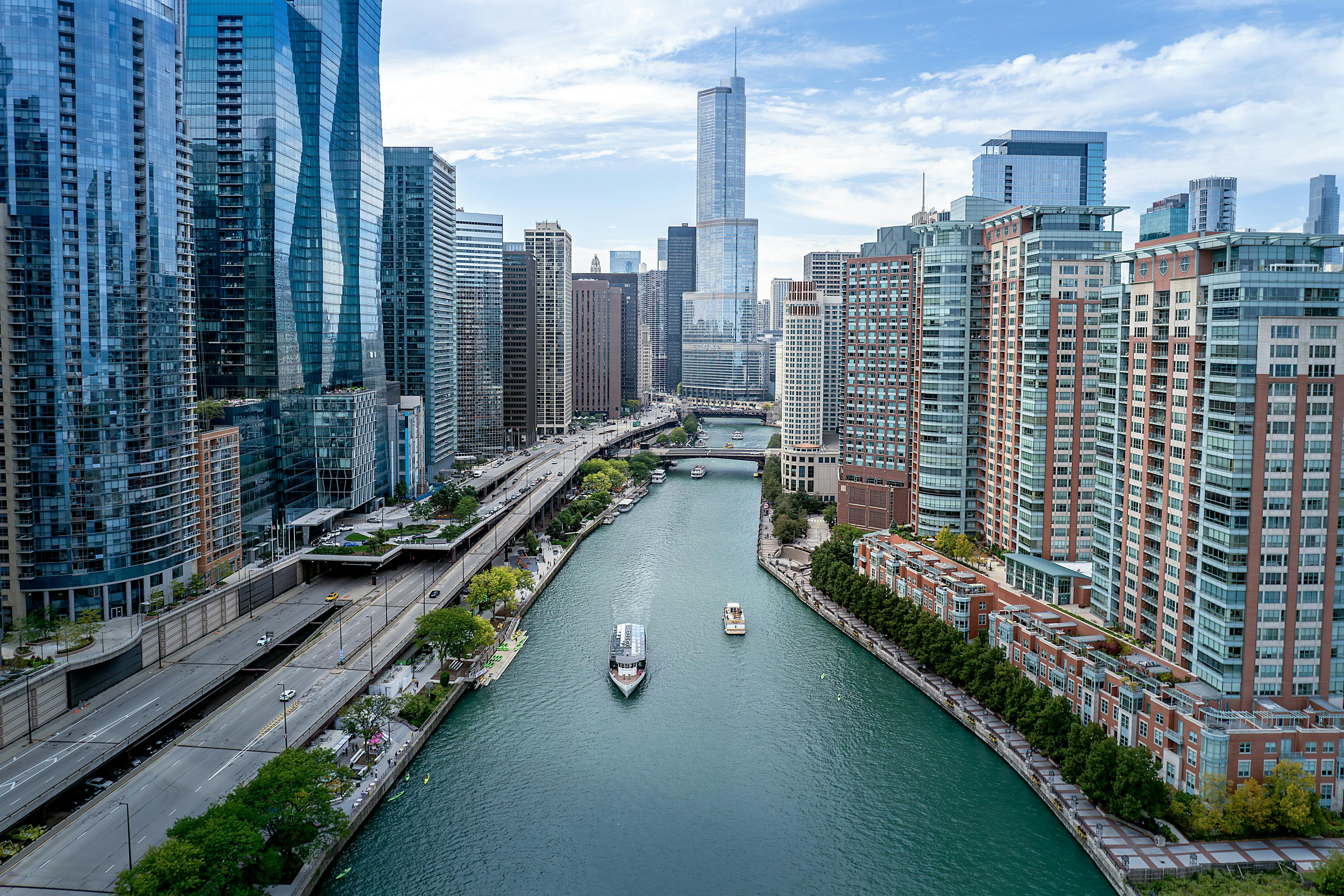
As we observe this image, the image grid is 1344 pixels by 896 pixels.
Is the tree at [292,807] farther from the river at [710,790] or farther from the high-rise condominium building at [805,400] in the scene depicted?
the high-rise condominium building at [805,400]

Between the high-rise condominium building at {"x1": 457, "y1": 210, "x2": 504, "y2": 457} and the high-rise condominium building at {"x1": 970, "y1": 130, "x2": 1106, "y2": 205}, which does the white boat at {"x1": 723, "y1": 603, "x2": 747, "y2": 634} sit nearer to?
the high-rise condominium building at {"x1": 457, "y1": 210, "x2": 504, "y2": 457}

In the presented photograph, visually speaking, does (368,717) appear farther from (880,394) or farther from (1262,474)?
(880,394)

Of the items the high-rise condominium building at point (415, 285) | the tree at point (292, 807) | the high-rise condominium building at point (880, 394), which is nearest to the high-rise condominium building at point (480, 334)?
the high-rise condominium building at point (415, 285)

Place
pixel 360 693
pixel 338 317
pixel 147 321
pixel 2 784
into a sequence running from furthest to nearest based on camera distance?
pixel 338 317 → pixel 147 321 → pixel 360 693 → pixel 2 784

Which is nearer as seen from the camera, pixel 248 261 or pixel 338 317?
pixel 248 261

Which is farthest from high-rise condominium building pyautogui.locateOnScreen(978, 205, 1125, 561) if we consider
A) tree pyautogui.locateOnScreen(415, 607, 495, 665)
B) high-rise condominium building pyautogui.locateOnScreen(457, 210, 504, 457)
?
high-rise condominium building pyautogui.locateOnScreen(457, 210, 504, 457)

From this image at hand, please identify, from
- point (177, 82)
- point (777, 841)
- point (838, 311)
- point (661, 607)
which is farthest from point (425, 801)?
point (838, 311)

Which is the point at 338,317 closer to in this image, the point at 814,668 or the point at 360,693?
the point at 360,693
